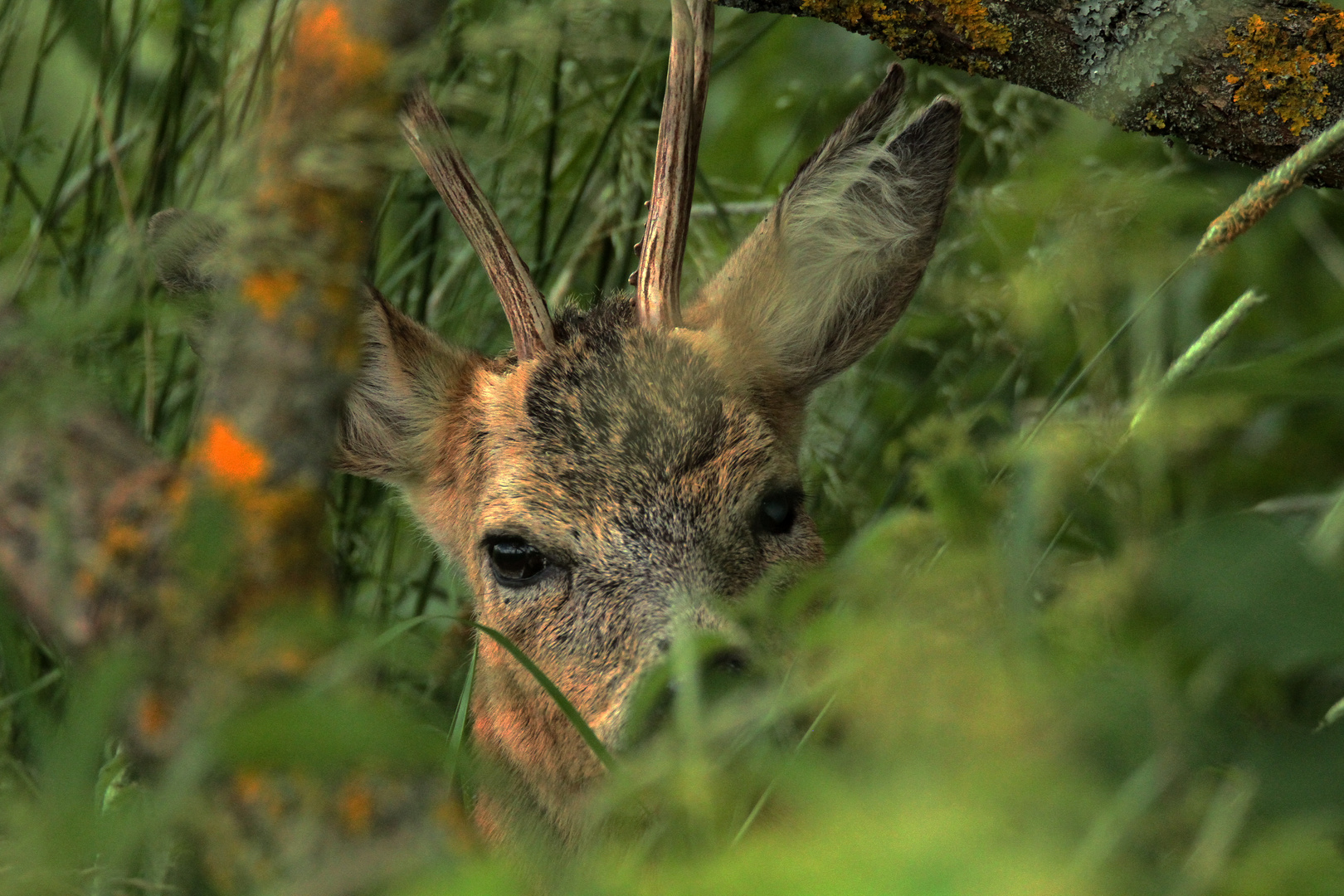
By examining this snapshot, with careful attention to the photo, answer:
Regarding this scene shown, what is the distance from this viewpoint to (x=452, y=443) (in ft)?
10.5

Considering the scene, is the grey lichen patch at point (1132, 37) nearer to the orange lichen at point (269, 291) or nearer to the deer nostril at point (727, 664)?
the deer nostril at point (727, 664)

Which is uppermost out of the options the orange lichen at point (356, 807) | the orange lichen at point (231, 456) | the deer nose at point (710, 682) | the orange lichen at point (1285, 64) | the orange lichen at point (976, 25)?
the orange lichen at point (976, 25)

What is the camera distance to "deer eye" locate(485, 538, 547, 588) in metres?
2.83

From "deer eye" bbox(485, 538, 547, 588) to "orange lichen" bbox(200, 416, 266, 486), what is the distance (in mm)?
1108

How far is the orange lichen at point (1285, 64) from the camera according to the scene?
89.4 inches

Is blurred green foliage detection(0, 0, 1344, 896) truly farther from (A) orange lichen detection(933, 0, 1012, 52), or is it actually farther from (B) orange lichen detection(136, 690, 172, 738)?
(A) orange lichen detection(933, 0, 1012, 52)

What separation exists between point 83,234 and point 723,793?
2648mm

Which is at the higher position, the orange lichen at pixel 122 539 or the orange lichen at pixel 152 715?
the orange lichen at pixel 122 539

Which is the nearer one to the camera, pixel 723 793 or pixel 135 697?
pixel 723 793

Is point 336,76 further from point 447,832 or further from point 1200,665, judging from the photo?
point 1200,665

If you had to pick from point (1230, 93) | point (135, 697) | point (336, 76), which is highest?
point (336, 76)

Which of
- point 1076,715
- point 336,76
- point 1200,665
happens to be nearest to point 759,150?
point 336,76

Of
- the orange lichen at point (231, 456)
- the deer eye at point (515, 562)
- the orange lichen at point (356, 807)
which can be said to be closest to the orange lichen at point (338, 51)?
the orange lichen at point (231, 456)

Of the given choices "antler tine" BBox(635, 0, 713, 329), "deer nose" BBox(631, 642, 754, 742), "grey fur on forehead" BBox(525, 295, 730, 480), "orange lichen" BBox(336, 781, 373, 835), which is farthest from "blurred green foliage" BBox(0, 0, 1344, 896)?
"grey fur on forehead" BBox(525, 295, 730, 480)
